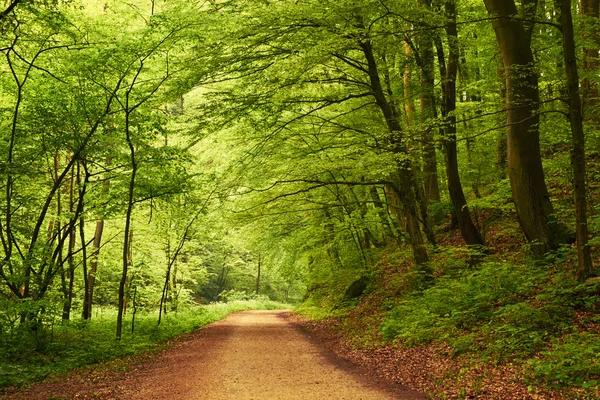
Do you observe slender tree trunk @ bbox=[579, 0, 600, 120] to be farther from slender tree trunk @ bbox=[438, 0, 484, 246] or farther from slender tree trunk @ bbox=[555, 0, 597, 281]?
slender tree trunk @ bbox=[555, 0, 597, 281]

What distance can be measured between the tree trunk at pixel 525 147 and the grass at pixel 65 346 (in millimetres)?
9577

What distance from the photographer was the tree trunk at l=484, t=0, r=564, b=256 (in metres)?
8.02

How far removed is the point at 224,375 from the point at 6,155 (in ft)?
25.8

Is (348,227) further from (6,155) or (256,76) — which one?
(6,155)

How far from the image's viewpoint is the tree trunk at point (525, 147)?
8016 mm

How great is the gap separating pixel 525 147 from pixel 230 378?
22.8ft

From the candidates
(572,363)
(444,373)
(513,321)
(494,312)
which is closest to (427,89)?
(494,312)

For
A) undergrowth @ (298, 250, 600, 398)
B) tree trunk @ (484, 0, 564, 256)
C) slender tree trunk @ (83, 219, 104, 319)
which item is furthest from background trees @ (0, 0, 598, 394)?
undergrowth @ (298, 250, 600, 398)

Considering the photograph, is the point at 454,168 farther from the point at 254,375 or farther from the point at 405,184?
the point at 254,375

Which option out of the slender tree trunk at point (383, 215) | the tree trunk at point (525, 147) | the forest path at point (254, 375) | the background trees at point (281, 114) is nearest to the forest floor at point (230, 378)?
the forest path at point (254, 375)

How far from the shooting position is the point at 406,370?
6934 millimetres

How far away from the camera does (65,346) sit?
9.87 m

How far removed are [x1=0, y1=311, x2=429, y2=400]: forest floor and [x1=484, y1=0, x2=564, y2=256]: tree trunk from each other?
4339 millimetres

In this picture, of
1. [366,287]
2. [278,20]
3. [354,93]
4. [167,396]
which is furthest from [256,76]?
[366,287]
